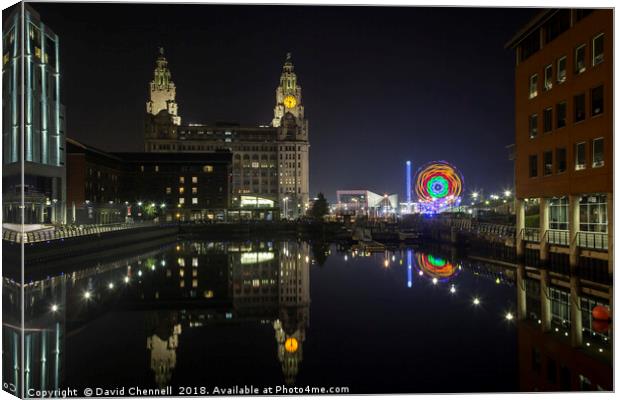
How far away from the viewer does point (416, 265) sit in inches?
1346

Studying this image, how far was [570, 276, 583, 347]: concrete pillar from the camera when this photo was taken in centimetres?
1352

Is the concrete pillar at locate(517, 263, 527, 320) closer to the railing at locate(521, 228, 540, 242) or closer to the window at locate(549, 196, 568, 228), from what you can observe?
the railing at locate(521, 228, 540, 242)

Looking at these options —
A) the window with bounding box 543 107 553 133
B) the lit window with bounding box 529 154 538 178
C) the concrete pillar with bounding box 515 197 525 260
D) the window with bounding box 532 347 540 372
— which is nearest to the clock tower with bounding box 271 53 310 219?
the concrete pillar with bounding box 515 197 525 260

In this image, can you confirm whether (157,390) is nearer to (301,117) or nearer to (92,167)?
(92,167)

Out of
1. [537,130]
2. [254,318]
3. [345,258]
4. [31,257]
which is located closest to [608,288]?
[537,130]

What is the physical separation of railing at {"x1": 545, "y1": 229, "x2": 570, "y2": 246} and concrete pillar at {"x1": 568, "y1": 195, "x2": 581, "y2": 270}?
78.5 inches

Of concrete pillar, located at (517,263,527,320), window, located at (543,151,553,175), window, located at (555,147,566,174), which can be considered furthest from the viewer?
window, located at (543,151,553,175)

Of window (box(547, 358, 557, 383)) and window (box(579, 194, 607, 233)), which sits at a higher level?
window (box(579, 194, 607, 233))

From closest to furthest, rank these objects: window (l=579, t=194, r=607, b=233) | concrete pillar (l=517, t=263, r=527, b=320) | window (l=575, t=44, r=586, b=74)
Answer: concrete pillar (l=517, t=263, r=527, b=320), window (l=575, t=44, r=586, b=74), window (l=579, t=194, r=607, b=233)

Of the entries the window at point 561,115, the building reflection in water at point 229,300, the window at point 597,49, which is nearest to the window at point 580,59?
the window at point 597,49

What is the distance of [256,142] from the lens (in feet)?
486

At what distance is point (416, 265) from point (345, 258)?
8.04 meters

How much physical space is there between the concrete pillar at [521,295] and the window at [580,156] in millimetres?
5631

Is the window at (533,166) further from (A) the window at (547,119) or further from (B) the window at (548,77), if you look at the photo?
(B) the window at (548,77)
